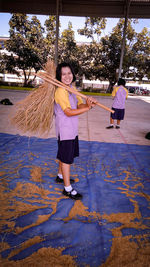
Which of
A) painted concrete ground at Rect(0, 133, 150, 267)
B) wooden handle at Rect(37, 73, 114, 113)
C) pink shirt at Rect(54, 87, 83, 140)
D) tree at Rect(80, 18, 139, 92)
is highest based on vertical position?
tree at Rect(80, 18, 139, 92)

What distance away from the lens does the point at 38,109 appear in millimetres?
1687

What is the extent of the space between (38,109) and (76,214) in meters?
0.98

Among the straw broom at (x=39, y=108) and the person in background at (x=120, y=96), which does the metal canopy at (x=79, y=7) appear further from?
the straw broom at (x=39, y=108)

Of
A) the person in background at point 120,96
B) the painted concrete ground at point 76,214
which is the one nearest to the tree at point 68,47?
the person in background at point 120,96

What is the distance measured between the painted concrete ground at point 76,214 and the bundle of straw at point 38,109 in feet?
1.95

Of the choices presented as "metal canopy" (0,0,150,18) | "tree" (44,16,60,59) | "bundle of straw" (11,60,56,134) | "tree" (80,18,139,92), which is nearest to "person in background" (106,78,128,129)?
"bundle of straw" (11,60,56,134)

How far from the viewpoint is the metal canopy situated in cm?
960

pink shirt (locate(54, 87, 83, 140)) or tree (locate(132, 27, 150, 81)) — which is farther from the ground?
tree (locate(132, 27, 150, 81))

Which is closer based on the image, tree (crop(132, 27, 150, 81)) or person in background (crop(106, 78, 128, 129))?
person in background (crop(106, 78, 128, 129))

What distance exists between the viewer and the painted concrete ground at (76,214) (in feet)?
3.68

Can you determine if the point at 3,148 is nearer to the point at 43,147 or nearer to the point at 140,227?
the point at 43,147

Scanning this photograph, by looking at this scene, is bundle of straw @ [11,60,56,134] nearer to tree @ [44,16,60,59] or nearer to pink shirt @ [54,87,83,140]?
pink shirt @ [54,87,83,140]

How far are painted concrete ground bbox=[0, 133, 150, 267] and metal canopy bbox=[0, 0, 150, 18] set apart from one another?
1025cm

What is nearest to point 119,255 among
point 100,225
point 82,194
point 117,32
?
point 100,225
